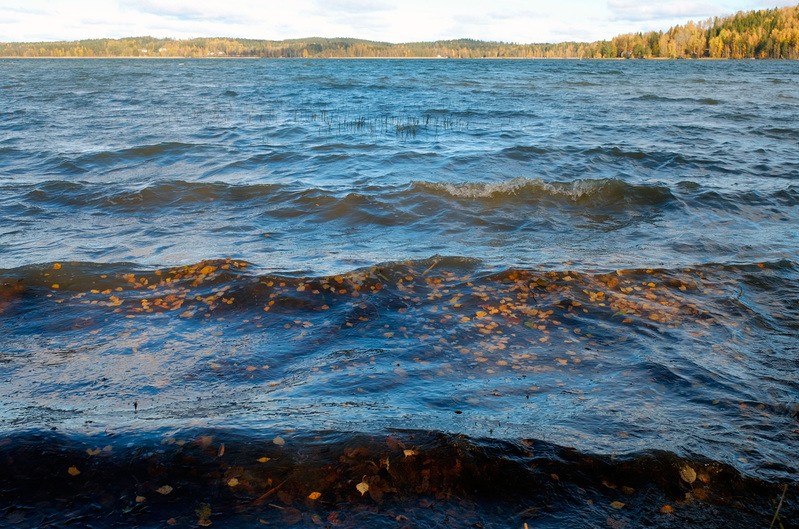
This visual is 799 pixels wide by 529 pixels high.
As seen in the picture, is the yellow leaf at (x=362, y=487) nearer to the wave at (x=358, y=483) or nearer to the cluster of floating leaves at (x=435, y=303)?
the wave at (x=358, y=483)

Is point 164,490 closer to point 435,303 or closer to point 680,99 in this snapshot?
point 435,303

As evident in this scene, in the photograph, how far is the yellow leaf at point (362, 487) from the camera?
462 centimetres

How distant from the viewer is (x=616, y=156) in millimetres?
19141

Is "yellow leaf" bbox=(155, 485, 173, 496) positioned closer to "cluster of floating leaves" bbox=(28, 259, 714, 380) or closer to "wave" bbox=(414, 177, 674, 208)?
"cluster of floating leaves" bbox=(28, 259, 714, 380)

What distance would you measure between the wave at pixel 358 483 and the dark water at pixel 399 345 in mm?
20

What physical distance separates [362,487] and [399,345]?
2.58 metres

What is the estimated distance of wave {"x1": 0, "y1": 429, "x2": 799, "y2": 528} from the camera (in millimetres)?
4352

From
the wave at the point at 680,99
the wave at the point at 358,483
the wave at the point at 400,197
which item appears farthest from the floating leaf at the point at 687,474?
the wave at the point at 680,99

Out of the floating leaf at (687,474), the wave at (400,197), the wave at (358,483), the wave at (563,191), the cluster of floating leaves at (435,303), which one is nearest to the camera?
the wave at (358,483)

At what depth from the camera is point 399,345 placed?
7102 mm

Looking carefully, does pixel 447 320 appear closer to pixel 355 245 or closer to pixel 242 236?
pixel 355 245

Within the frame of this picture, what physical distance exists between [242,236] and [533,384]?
7144 mm

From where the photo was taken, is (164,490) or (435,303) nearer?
(164,490)

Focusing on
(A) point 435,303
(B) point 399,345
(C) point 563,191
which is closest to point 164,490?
(B) point 399,345
